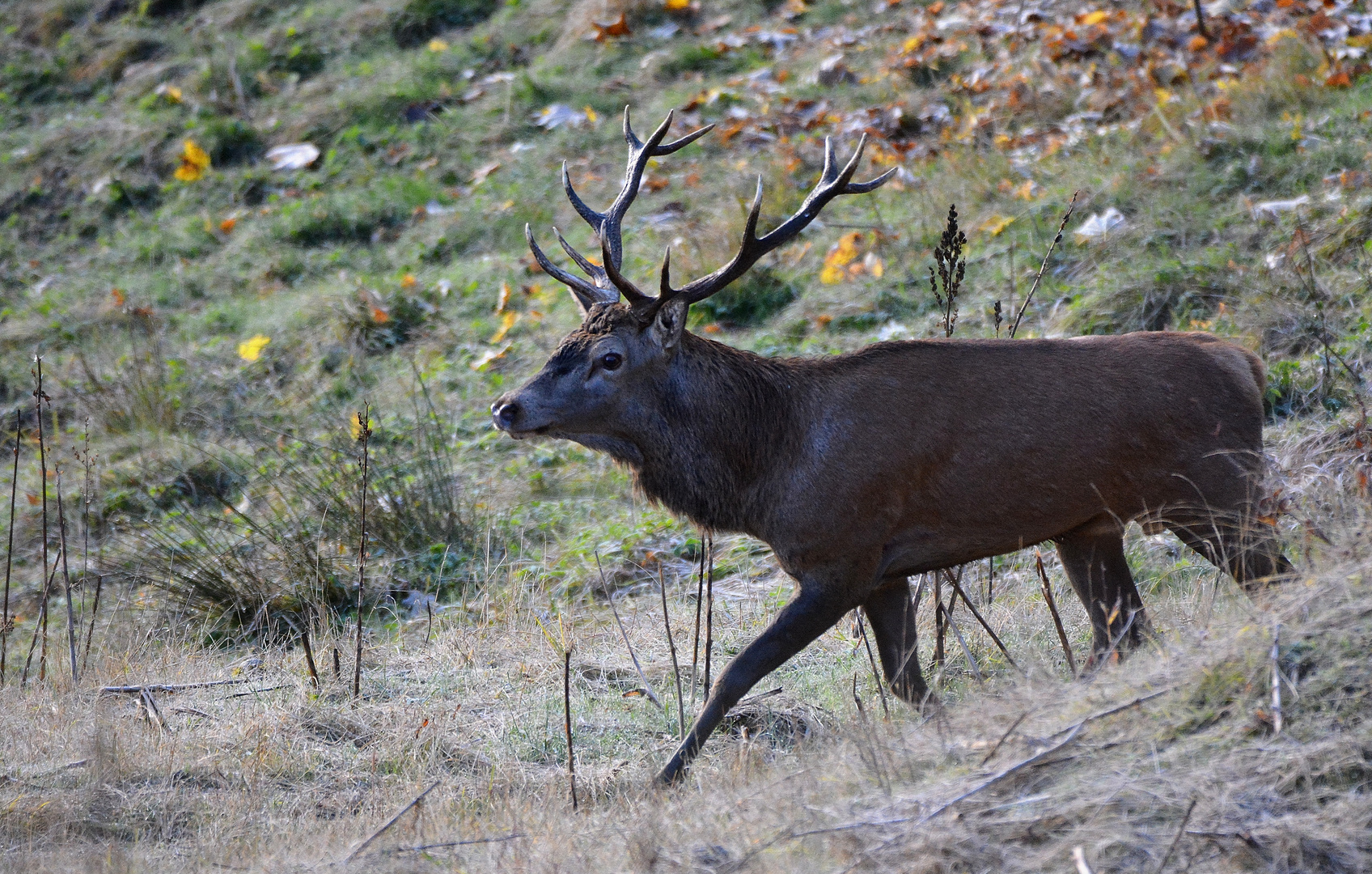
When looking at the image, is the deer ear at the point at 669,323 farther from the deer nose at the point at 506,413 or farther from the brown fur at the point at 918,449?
the deer nose at the point at 506,413

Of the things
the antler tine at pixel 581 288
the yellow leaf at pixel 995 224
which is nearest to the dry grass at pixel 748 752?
the antler tine at pixel 581 288

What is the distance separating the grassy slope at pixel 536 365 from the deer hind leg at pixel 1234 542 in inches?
8.5

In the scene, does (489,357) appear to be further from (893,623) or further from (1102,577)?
(1102,577)

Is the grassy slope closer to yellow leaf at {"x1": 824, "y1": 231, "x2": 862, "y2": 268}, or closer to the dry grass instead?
the dry grass

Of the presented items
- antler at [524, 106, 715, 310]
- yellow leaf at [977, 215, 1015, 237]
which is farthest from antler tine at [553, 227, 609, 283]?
yellow leaf at [977, 215, 1015, 237]

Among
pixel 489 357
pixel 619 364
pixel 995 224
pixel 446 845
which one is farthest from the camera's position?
pixel 489 357

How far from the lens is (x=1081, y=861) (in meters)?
3.02

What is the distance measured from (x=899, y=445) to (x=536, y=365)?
4.78 metres

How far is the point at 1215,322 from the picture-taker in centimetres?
721

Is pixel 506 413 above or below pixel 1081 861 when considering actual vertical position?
above

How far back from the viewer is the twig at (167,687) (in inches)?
223

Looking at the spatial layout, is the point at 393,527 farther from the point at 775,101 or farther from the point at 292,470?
the point at 775,101

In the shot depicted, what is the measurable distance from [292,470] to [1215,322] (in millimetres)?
5307

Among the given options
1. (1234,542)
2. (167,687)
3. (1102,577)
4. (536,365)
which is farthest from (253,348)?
(1234,542)
